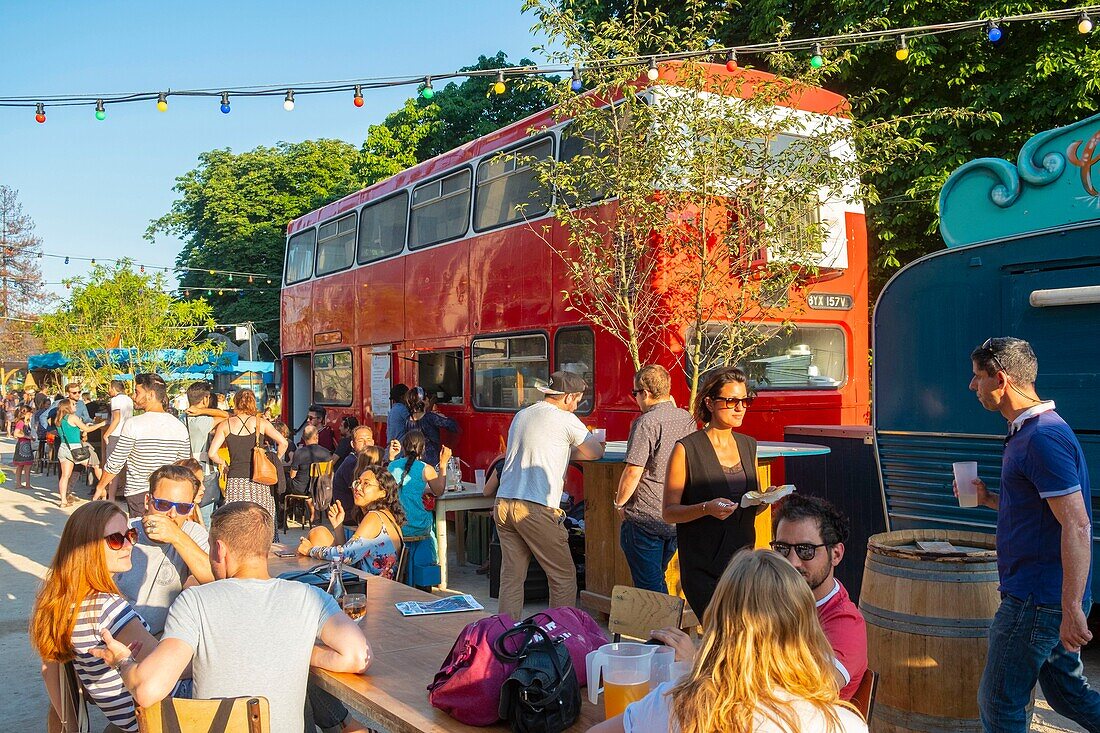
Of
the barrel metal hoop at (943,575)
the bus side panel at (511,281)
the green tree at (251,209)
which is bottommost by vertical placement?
the barrel metal hoop at (943,575)

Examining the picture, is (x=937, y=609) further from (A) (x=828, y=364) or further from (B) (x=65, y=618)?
(A) (x=828, y=364)

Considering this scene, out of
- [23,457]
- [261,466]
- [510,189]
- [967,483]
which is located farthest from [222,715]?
[23,457]

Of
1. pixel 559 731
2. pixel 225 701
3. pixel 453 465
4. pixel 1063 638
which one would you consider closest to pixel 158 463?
pixel 453 465

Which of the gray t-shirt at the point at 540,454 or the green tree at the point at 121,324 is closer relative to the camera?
the gray t-shirt at the point at 540,454

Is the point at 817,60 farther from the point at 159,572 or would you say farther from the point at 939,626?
the point at 159,572

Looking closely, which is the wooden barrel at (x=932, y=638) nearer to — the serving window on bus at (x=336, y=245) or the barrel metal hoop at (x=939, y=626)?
the barrel metal hoop at (x=939, y=626)

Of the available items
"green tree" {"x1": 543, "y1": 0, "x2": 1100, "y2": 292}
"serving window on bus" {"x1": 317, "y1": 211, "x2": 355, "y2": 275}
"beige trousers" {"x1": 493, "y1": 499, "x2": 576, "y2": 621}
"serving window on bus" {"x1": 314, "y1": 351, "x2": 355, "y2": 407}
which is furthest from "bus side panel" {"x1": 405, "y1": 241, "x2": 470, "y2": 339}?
"beige trousers" {"x1": 493, "y1": 499, "x2": 576, "y2": 621}

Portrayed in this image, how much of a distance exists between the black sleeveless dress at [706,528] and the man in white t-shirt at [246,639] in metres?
1.78

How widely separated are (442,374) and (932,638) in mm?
8053

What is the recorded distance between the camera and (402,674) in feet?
11.2

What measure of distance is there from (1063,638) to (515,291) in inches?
276

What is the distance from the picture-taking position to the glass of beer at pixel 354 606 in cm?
395

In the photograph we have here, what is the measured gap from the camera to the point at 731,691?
212cm

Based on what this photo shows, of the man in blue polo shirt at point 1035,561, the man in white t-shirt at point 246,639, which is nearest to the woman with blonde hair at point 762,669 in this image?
the man in white t-shirt at point 246,639
